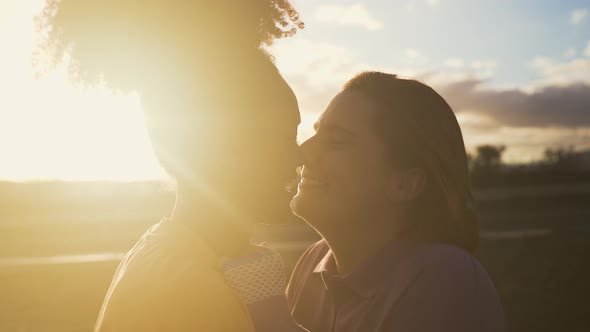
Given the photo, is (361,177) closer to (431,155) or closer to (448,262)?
(431,155)

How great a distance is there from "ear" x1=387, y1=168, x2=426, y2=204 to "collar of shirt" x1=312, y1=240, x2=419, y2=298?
22 centimetres

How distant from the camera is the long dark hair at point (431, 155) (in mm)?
2463

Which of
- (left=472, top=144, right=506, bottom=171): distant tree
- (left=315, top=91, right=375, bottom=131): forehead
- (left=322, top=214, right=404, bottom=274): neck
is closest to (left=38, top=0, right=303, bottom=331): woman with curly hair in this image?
(left=315, top=91, right=375, bottom=131): forehead

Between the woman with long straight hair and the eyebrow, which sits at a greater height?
the eyebrow

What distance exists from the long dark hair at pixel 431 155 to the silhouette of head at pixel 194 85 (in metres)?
0.67

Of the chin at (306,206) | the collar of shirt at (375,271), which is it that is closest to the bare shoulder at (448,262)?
the collar of shirt at (375,271)

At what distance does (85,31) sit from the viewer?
78.7 inches

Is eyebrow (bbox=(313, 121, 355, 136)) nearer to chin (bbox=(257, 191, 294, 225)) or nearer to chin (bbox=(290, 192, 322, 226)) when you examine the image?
chin (bbox=(290, 192, 322, 226))

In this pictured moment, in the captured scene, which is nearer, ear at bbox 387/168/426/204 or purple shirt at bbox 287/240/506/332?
purple shirt at bbox 287/240/506/332

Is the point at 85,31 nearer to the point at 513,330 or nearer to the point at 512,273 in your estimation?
the point at 513,330

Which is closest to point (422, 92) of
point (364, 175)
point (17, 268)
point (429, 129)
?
point (429, 129)

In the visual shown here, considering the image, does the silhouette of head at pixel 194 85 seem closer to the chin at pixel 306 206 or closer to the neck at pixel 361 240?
the chin at pixel 306 206

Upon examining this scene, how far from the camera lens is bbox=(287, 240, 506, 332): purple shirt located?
2.08 meters

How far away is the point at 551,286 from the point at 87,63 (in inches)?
321
